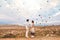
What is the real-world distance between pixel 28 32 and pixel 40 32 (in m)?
6.63

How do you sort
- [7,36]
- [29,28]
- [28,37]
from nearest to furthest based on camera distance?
[29,28]
[28,37]
[7,36]

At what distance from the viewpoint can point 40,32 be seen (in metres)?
23.9

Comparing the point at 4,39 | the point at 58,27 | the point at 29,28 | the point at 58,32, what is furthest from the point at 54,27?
the point at 29,28

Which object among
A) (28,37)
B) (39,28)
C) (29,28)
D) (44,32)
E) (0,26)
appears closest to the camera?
(29,28)

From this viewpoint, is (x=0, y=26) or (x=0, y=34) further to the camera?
(x=0, y=26)

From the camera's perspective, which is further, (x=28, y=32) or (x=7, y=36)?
(x=7, y=36)

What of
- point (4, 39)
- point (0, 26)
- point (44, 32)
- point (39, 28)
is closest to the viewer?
point (4, 39)

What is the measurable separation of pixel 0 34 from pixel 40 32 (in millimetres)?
4622

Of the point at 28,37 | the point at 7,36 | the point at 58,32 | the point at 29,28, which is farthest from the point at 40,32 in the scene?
the point at 29,28

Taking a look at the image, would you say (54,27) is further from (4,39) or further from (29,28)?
(29,28)

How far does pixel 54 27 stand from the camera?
2717 centimetres

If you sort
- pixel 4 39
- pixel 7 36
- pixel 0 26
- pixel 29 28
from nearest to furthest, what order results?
pixel 29 28 < pixel 4 39 < pixel 7 36 < pixel 0 26

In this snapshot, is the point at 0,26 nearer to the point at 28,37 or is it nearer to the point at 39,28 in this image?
the point at 39,28

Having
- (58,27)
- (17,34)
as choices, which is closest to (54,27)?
(58,27)
